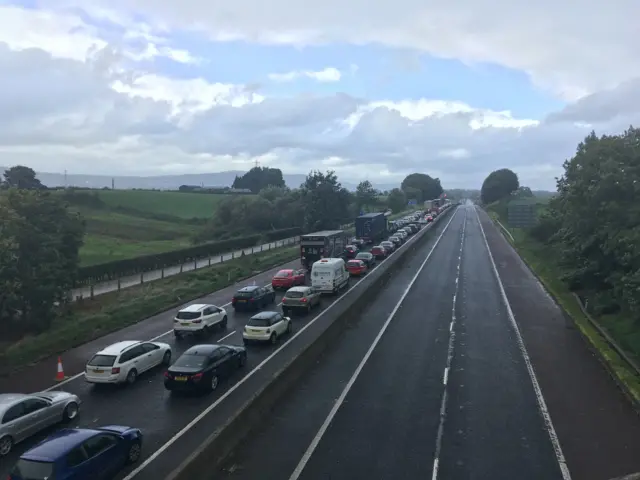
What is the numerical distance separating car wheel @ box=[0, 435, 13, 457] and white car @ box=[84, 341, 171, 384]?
15.4 ft

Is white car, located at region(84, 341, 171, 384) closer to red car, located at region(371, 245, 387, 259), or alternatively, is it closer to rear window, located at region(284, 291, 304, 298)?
rear window, located at region(284, 291, 304, 298)

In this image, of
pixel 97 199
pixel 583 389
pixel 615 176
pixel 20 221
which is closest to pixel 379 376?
pixel 583 389

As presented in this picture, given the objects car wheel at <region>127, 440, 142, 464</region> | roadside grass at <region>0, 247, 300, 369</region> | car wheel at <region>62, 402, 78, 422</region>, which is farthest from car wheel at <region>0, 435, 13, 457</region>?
roadside grass at <region>0, 247, 300, 369</region>

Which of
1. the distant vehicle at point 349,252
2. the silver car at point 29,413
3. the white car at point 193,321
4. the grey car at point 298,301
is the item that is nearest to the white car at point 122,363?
the silver car at point 29,413

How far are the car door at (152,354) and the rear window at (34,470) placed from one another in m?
9.35

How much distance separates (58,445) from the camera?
1127 cm

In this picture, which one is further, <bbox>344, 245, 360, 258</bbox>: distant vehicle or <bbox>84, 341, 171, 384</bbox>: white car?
<bbox>344, 245, 360, 258</bbox>: distant vehicle

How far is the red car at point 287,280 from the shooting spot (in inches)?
1523

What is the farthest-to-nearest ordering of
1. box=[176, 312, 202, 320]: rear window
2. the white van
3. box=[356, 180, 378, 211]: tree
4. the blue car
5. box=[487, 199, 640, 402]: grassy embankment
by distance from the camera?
box=[356, 180, 378, 211]: tree
the white van
box=[176, 312, 202, 320]: rear window
box=[487, 199, 640, 402]: grassy embankment
the blue car

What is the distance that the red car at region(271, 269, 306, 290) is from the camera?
3869 cm

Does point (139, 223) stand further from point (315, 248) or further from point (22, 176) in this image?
point (315, 248)

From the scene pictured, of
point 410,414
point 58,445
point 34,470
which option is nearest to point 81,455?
point 58,445

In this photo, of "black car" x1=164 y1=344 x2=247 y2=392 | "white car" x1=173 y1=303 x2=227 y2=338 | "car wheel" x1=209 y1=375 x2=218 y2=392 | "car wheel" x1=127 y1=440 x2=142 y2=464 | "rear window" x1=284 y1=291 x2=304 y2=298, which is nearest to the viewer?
"car wheel" x1=127 y1=440 x2=142 y2=464

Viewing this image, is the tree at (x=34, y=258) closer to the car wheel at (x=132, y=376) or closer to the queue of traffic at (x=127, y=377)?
the queue of traffic at (x=127, y=377)
